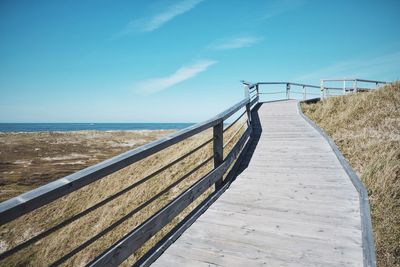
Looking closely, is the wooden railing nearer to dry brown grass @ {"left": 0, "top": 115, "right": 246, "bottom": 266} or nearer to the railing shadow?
the railing shadow

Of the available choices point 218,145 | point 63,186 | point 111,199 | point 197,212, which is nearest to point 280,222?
point 197,212

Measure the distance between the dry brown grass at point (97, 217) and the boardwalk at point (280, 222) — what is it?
86.0 inches

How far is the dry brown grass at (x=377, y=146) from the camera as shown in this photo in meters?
4.20

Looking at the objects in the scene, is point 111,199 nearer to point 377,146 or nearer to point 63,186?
point 63,186

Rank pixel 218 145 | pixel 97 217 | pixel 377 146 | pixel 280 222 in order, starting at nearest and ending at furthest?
pixel 280 222, pixel 218 145, pixel 377 146, pixel 97 217

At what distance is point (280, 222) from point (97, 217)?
7.82 m

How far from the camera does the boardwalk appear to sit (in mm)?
2887

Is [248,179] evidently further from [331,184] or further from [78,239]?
[78,239]

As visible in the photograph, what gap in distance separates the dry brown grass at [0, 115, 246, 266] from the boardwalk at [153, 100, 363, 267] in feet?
7.17

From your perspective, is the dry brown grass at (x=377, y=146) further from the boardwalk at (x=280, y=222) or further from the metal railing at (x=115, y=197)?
the metal railing at (x=115, y=197)

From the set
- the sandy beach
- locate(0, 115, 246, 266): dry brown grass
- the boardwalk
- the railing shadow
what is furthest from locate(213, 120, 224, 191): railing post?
the sandy beach

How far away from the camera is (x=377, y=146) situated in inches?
294

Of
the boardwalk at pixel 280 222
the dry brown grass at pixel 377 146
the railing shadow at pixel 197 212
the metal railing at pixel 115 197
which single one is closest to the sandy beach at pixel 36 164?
the railing shadow at pixel 197 212

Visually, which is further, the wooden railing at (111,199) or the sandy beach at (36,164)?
the sandy beach at (36,164)
